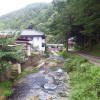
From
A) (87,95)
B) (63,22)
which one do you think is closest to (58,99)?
(87,95)

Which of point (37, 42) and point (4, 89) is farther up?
point (37, 42)

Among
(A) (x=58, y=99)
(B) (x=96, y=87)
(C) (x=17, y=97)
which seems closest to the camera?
(B) (x=96, y=87)

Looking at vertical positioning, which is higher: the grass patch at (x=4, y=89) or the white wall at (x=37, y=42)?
the white wall at (x=37, y=42)

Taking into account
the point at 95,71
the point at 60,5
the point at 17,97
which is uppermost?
the point at 60,5

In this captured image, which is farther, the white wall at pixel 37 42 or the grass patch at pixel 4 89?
the white wall at pixel 37 42

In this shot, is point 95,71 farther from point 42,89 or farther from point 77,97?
point 42,89

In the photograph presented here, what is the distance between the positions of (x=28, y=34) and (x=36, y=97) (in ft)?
74.4

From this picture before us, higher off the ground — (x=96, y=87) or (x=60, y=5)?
(x=60, y=5)

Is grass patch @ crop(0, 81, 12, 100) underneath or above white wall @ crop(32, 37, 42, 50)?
underneath

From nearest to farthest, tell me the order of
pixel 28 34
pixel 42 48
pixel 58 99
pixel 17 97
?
pixel 58 99 → pixel 17 97 → pixel 28 34 → pixel 42 48

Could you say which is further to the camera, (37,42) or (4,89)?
(37,42)

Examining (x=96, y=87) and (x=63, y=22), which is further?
(x=63, y=22)

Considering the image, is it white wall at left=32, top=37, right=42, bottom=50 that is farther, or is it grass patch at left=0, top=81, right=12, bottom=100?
white wall at left=32, top=37, right=42, bottom=50

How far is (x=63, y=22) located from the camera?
22.1m
